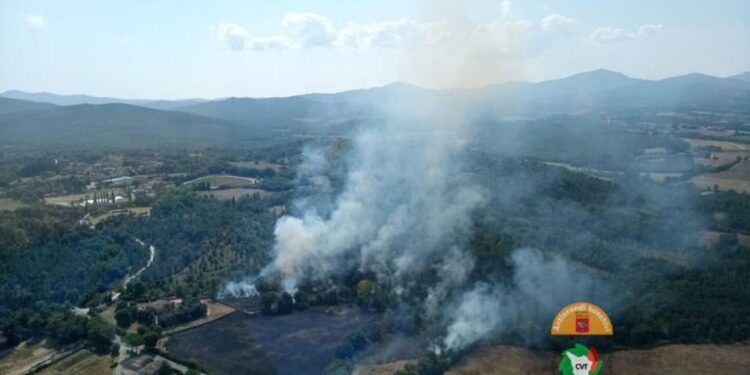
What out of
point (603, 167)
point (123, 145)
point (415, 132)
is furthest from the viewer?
point (123, 145)

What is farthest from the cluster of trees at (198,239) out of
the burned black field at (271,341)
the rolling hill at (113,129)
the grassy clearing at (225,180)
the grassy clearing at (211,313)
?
the rolling hill at (113,129)

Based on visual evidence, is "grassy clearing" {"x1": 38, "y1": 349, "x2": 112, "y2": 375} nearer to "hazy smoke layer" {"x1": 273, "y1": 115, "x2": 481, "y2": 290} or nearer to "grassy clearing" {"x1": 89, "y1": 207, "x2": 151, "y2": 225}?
"hazy smoke layer" {"x1": 273, "y1": 115, "x2": 481, "y2": 290}

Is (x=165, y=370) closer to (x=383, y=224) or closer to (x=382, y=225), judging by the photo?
(x=382, y=225)

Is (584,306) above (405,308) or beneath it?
above

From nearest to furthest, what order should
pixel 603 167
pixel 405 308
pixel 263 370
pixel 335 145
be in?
pixel 263 370 → pixel 405 308 → pixel 603 167 → pixel 335 145

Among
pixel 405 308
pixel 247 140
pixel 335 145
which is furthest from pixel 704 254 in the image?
pixel 247 140

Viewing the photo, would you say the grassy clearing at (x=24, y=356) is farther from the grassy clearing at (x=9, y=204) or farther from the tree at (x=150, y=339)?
the grassy clearing at (x=9, y=204)

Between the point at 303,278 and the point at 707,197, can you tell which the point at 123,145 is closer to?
the point at 303,278

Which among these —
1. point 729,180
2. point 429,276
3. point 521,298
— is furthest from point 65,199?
point 729,180
